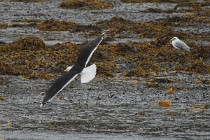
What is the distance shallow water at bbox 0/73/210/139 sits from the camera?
10.7 metres

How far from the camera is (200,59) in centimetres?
1862

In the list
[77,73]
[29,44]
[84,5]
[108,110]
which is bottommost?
[84,5]

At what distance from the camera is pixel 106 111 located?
12.4 meters

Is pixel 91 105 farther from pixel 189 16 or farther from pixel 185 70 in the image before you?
pixel 189 16

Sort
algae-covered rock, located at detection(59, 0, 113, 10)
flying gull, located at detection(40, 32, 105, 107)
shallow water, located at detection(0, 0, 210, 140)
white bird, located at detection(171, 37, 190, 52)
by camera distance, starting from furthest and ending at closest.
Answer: algae-covered rock, located at detection(59, 0, 113, 10)
white bird, located at detection(171, 37, 190, 52)
shallow water, located at detection(0, 0, 210, 140)
flying gull, located at detection(40, 32, 105, 107)

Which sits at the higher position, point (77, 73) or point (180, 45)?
point (77, 73)

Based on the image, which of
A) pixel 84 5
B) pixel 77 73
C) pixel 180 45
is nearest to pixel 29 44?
pixel 180 45

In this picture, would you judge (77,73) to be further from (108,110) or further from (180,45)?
(180,45)

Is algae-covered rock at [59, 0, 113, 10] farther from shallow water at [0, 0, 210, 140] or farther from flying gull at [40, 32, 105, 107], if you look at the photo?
flying gull at [40, 32, 105, 107]

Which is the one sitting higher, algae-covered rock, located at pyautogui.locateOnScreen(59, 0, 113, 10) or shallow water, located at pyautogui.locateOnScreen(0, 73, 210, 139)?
shallow water, located at pyautogui.locateOnScreen(0, 73, 210, 139)

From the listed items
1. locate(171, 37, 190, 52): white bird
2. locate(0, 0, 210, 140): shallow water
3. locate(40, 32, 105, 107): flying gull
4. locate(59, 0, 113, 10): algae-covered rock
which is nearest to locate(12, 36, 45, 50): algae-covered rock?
locate(171, 37, 190, 52): white bird

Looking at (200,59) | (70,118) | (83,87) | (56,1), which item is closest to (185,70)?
(200,59)

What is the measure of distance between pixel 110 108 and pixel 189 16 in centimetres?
1899

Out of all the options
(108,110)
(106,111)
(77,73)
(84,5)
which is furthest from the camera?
(84,5)
